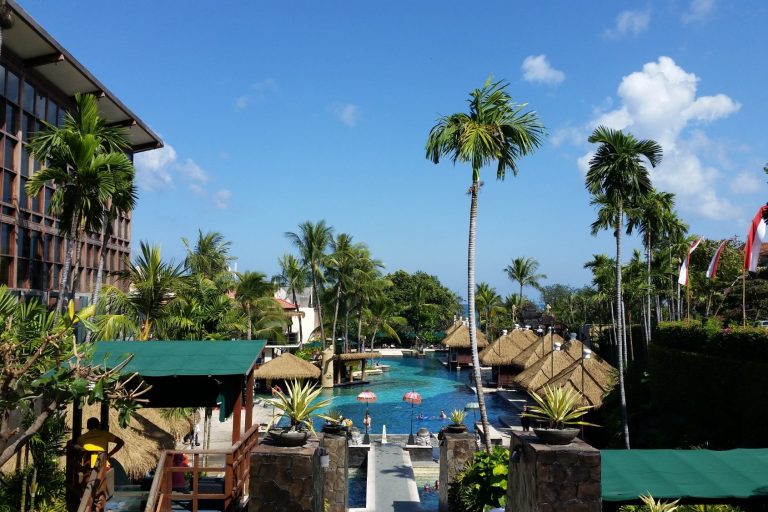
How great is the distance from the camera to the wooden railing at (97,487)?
8.24 meters

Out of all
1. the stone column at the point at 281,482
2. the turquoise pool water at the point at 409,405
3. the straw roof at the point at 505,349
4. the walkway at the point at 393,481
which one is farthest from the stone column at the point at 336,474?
the straw roof at the point at 505,349

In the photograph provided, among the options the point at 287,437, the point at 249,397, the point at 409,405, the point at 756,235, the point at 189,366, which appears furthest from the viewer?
the point at 409,405

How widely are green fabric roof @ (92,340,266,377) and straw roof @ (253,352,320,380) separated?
26.8m

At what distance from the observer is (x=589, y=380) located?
28.6 meters

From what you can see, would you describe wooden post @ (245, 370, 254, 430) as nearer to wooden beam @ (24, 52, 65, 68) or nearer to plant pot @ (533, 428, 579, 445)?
plant pot @ (533, 428, 579, 445)

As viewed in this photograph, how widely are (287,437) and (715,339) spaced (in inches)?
675

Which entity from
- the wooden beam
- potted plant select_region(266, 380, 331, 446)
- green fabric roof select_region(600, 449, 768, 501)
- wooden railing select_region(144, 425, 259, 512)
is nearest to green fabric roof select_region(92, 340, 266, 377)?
potted plant select_region(266, 380, 331, 446)

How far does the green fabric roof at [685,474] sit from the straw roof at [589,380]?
17.2 meters

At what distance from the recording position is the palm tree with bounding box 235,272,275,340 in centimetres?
3984

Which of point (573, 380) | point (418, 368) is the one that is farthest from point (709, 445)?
point (418, 368)

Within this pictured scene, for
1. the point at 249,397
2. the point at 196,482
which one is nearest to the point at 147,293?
the point at 249,397

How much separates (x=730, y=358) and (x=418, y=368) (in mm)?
40094

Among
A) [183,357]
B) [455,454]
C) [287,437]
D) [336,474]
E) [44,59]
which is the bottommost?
[336,474]

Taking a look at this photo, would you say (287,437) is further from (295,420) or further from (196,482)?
(196,482)
